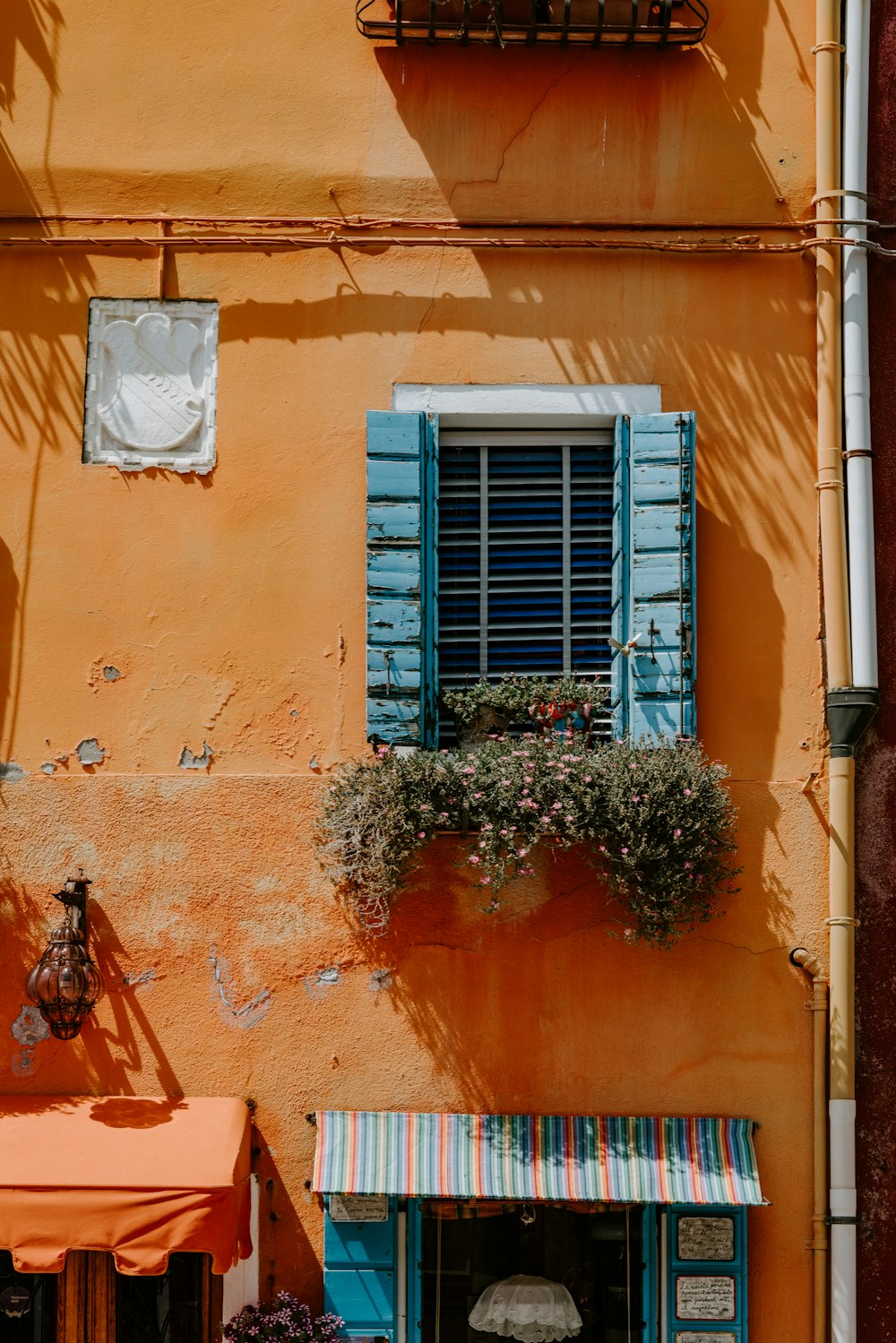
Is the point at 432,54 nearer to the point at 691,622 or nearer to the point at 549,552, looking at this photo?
the point at 549,552

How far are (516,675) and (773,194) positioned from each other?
259 centimetres

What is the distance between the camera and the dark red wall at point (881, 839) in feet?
20.0

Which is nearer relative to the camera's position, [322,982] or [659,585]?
[322,982]

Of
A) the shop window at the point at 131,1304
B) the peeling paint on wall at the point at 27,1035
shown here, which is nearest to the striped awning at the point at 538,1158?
the shop window at the point at 131,1304

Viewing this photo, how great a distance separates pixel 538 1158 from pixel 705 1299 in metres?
0.94

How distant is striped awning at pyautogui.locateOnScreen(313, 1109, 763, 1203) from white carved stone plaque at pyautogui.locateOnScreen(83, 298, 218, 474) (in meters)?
3.09

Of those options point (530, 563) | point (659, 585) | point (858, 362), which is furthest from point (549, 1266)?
point (858, 362)

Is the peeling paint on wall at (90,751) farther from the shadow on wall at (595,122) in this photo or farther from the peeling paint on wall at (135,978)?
the shadow on wall at (595,122)

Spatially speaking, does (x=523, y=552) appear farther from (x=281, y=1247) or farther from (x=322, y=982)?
(x=281, y=1247)

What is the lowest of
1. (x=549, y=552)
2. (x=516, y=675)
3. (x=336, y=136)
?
(x=516, y=675)

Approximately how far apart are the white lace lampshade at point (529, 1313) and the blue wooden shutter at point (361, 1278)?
40 centimetres

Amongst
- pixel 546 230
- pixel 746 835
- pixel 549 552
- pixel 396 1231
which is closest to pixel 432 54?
pixel 546 230

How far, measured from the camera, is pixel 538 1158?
5.99 metres

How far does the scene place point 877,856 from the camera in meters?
6.35
